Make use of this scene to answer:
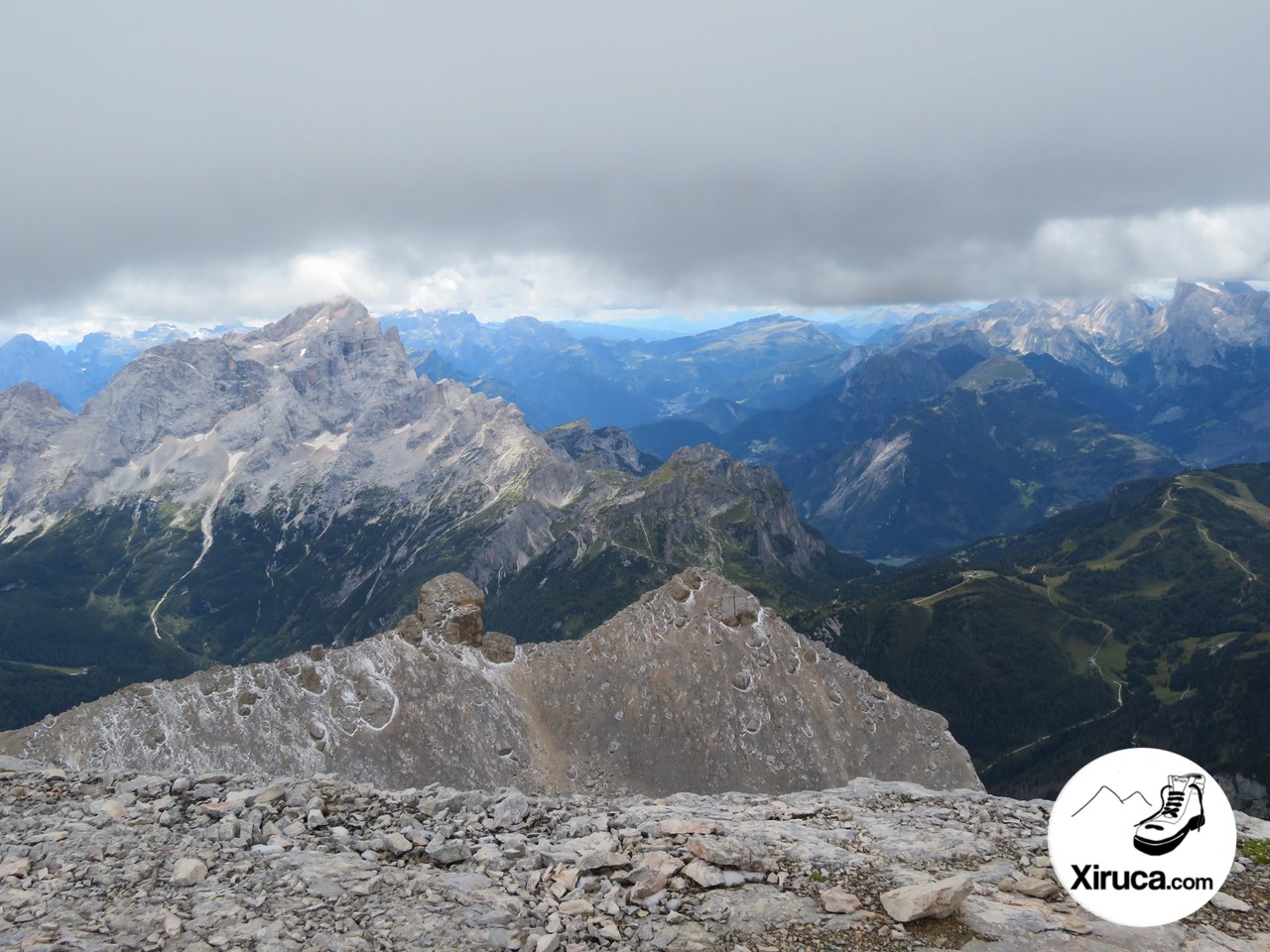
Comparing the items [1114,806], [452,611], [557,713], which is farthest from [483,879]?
[452,611]

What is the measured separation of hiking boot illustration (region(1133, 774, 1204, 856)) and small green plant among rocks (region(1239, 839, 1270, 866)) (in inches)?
525

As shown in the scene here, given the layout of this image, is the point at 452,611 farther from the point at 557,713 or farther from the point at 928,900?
the point at 928,900

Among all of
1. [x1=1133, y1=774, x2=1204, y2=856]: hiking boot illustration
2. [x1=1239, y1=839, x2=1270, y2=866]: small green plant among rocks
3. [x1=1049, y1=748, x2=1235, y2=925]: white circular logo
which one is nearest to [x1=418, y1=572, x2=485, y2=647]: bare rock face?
[x1=1239, y1=839, x2=1270, y2=866]: small green plant among rocks

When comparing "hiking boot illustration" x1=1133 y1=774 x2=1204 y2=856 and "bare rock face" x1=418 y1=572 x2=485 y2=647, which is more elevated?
"hiking boot illustration" x1=1133 y1=774 x2=1204 y2=856

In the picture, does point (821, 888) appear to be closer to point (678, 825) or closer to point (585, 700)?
point (678, 825)

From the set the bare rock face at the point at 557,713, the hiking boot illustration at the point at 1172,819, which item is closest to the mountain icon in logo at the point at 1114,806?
the hiking boot illustration at the point at 1172,819

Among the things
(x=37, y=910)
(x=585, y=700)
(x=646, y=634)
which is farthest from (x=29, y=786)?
(x=646, y=634)

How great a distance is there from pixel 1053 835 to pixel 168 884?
2668 cm

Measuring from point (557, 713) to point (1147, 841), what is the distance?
96.6m

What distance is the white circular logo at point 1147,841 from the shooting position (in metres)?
19.4

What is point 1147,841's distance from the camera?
1950 centimetres

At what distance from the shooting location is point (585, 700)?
362 feet

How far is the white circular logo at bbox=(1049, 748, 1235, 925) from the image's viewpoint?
1936 centimetres

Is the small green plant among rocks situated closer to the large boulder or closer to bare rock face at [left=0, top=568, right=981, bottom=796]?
the large boulder
